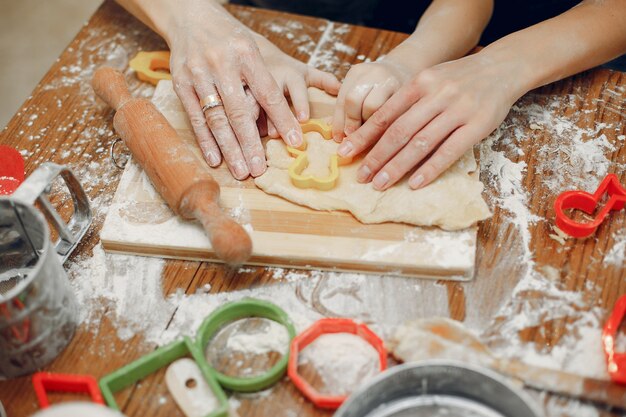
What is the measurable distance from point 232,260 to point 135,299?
0.22 metres

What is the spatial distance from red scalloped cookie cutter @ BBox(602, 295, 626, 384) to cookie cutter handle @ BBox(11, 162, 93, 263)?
3.21ft

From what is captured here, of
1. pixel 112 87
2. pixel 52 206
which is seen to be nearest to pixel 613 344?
pixel 52 206

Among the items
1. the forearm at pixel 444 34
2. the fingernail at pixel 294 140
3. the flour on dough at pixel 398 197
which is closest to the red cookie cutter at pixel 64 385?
the flour on dough at pixel 398 197

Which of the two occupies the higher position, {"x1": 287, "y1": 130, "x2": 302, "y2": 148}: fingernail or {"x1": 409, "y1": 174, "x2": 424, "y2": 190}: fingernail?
{"x1": 287, "y1": 130, "x2": 302, "y2": 148}: fingernail

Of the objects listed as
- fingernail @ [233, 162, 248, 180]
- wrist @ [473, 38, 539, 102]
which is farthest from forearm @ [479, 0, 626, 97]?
fingernail @ [233, 162, 248, 180]

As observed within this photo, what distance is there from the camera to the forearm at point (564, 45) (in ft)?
4.49

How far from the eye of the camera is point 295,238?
119 centimetres

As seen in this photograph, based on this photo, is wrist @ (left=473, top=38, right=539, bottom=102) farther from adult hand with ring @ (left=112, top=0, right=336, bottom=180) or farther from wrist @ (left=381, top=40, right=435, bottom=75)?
adult hand with ring @ (left=112, top=0, right=336, bottom=180)

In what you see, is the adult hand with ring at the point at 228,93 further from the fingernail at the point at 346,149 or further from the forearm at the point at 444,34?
the forearm at the point at 444,34

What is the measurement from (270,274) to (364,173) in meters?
0.29

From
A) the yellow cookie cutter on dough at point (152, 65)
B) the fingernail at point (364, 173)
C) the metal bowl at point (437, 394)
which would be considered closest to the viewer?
the metal bowl at point (437, 394)

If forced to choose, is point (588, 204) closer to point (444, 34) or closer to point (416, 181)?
point (416, 181)

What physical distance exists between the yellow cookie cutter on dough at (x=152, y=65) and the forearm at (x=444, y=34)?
59 centimetres

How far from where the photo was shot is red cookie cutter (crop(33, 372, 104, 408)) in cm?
98
